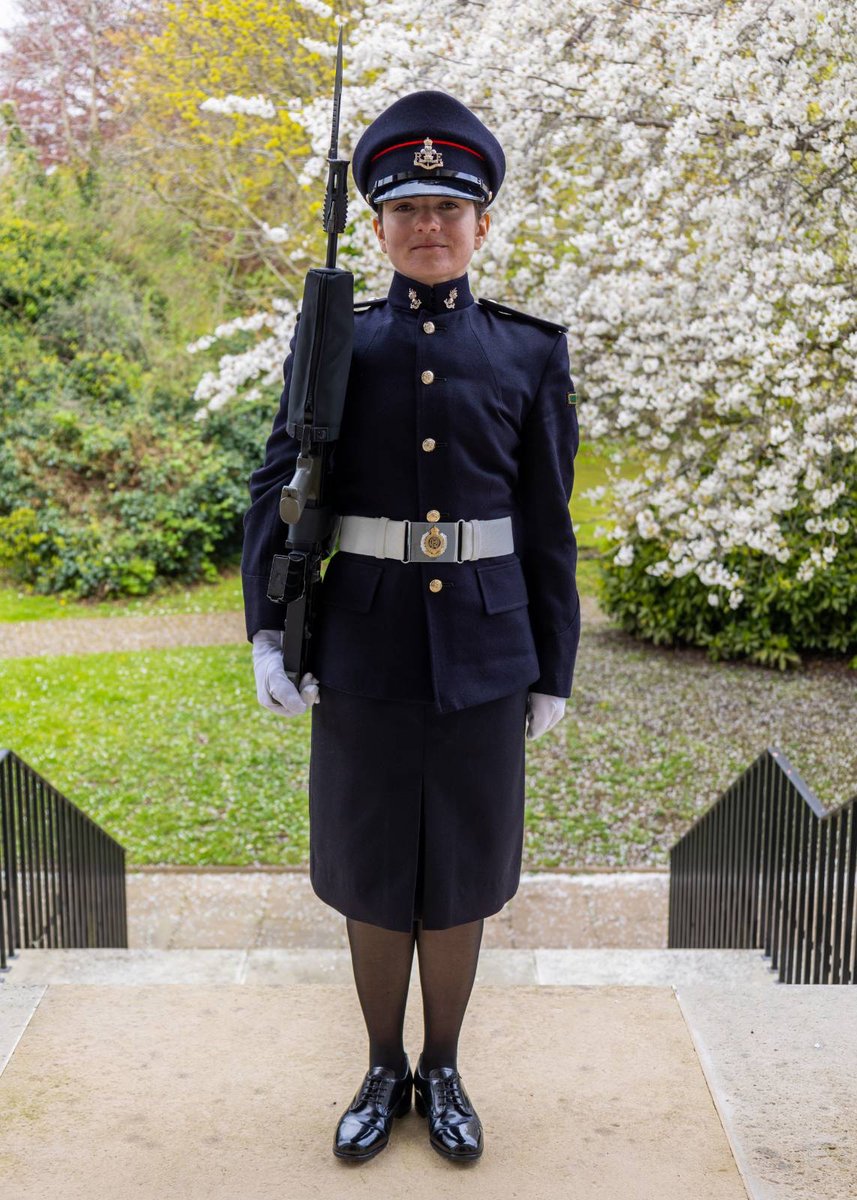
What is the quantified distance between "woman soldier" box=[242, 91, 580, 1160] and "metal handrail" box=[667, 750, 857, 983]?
1355 mm

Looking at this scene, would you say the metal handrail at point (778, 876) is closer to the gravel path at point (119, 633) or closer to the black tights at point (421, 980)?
the black tights at point (421, 980)

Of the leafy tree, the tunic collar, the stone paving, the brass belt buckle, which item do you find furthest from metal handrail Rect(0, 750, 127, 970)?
the leafy tree

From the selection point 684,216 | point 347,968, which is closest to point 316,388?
point 347,968

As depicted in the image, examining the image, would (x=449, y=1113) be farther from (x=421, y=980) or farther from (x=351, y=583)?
(x=351, y=583)

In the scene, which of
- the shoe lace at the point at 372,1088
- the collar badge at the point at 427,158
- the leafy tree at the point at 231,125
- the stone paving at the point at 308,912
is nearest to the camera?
A: the collar badge at the point at 427,158

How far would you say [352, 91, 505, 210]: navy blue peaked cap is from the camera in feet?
6.47

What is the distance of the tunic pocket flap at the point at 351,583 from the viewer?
2072mm

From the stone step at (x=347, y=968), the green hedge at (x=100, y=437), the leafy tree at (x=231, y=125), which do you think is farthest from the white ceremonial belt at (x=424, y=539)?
the green hedge at (x=100, y=437)

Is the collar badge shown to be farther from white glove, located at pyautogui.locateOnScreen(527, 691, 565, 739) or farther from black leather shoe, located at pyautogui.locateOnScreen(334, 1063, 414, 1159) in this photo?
black leather shoe, located at pyautogui.locateOnScreen(334, 1063, 414, 1159)

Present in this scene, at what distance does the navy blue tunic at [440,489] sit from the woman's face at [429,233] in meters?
0.05

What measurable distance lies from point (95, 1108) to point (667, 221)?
4170 mm

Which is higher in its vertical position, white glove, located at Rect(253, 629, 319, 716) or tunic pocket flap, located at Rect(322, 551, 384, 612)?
tunic pocket flap, located at Rect(322, 551, 384, 612)

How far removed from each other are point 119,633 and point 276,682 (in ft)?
29.2

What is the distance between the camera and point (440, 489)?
2051mm
